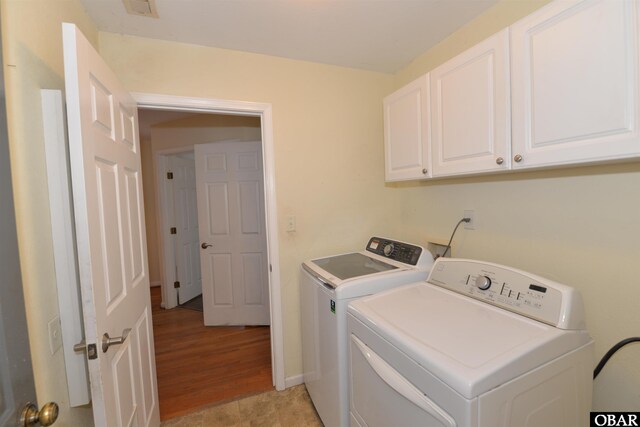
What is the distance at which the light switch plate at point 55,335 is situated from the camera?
35.2 inches

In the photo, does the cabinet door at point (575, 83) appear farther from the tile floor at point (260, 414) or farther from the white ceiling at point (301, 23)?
the tile floor at point (260, 414)

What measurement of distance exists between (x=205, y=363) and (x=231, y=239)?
3.94 feet

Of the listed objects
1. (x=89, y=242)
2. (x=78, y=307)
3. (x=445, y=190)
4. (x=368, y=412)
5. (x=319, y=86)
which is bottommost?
(x=368, y=412)

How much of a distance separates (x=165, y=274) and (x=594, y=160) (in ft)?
13.1

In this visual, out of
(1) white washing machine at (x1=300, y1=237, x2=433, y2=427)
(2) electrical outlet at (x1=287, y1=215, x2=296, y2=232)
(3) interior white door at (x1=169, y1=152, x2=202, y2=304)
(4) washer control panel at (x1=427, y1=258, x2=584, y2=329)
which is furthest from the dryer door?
(3) interior white door at (x1=169, y1=152, x2=202, y2=304)

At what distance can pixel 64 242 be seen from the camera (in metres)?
0.96

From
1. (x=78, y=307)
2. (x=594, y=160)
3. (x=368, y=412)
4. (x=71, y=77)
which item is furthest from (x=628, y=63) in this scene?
(x=78, y=307)

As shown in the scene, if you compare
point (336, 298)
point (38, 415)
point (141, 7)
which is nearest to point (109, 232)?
point (38, 415)

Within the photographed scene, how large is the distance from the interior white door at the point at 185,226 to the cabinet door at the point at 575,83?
3630mm

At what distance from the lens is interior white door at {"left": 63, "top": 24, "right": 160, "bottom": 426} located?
33.5 inches

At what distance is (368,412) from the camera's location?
3.74 feet

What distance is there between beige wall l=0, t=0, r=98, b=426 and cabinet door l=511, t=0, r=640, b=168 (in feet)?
5.58

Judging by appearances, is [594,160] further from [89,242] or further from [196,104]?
[196,104]

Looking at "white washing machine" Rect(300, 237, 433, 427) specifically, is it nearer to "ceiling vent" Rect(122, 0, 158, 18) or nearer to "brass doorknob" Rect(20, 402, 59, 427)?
"brass doorknob" Rect(20, 402, 59, 427)
